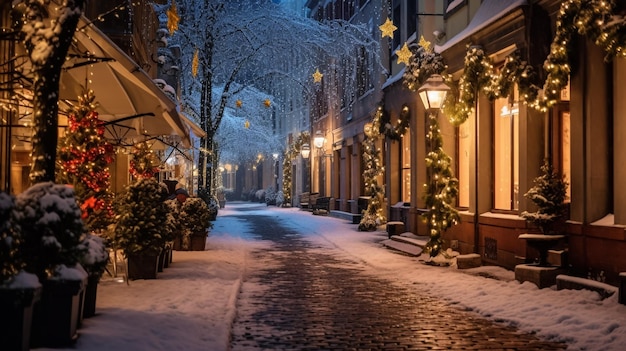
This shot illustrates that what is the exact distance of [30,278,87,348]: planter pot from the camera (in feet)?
21.9

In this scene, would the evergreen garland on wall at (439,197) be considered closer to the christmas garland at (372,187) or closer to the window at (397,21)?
the window at (397,21)

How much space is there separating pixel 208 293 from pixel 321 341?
11.3 ft

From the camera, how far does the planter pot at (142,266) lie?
12453mm

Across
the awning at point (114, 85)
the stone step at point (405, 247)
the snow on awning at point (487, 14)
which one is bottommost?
the stone step at point (405, 247)

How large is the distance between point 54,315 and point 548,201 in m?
8.29

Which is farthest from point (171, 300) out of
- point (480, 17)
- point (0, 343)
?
point (480, 17)

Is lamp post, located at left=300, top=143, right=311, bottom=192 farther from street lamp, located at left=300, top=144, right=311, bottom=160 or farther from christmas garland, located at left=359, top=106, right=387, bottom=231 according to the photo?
christmas garland, located at left=359, top=106, right=387, bottom=231

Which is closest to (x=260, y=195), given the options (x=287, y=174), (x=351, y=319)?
(x=287, y=174)

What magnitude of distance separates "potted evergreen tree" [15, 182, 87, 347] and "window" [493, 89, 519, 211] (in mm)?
10049

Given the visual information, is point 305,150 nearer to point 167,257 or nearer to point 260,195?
point 260,195

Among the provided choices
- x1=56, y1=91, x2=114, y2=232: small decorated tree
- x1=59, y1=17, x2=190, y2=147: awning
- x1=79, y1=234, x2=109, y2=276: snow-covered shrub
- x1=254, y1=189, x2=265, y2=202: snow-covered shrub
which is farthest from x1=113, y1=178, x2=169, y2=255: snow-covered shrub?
x1=254, y1=189, x2=265, y2=202: snow-covered shrub

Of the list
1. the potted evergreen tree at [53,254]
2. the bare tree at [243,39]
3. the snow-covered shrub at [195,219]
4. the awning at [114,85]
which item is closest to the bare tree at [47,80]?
the potted evergreen tree at [53,254]

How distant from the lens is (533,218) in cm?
1222

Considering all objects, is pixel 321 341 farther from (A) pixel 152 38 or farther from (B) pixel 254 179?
(B) pixel 254 179
